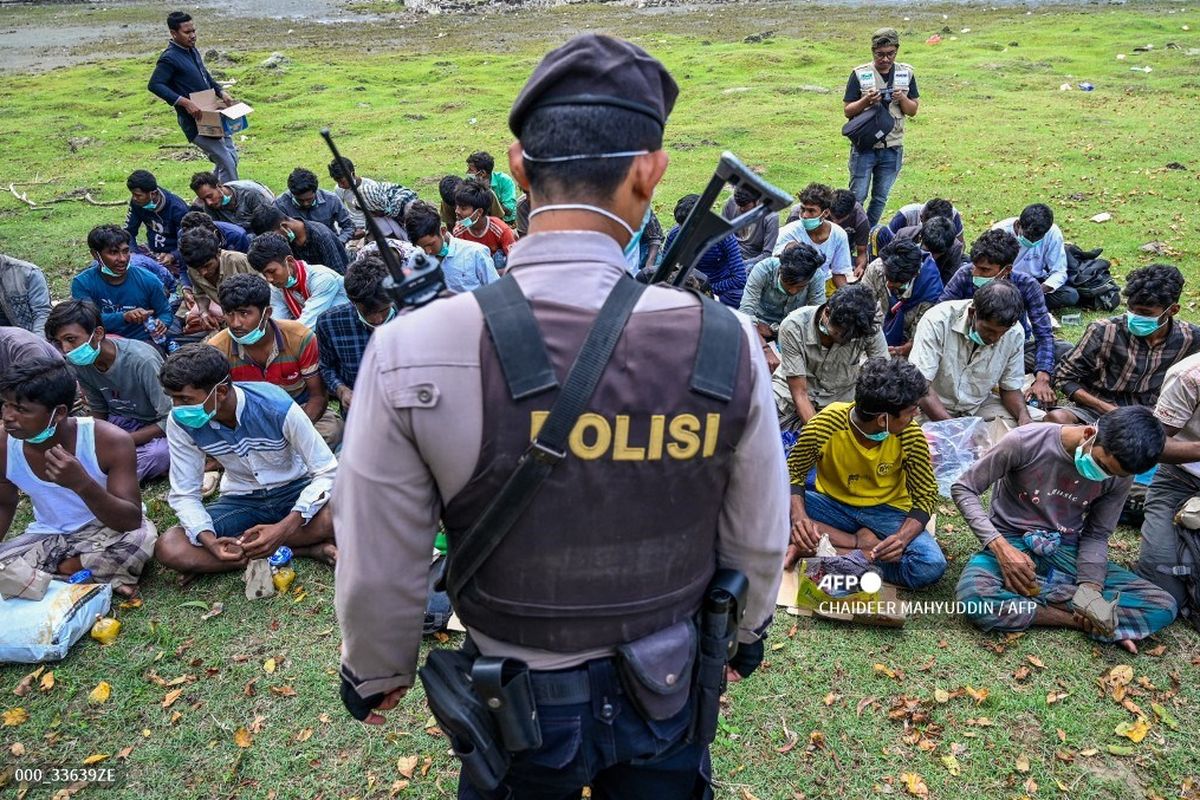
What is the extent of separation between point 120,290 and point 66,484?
9.97ft

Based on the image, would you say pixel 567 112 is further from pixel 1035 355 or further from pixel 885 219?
pixel 885 219

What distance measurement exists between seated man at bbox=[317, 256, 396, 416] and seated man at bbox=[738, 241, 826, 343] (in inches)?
118

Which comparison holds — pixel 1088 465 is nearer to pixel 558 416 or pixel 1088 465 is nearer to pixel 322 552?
pixel 558 416

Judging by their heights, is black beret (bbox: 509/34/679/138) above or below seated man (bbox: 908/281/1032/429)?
above

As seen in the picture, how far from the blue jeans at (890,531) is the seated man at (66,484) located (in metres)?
4.11

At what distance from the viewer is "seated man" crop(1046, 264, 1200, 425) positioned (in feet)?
16.4

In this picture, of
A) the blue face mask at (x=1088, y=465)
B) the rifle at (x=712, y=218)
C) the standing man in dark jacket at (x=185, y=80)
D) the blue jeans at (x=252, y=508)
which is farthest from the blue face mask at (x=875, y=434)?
the standing man in dark jacket at (x=185, y=80)

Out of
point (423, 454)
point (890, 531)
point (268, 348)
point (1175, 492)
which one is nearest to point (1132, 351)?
point (1175, 492)

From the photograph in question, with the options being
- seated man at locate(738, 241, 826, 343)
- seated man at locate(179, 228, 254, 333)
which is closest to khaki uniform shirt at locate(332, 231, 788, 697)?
seated man at locate(738, 241, 826, 343)

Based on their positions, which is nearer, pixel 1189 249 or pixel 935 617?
pixel 935 617

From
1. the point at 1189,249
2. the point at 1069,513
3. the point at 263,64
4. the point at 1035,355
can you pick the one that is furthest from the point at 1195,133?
the point at 263,64

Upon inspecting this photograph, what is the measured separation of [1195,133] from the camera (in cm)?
1465

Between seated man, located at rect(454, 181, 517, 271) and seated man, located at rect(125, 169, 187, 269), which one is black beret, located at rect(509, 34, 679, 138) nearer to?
seated man, located at rect(454, 181, 517, 271)

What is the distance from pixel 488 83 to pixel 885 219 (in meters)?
15.4
